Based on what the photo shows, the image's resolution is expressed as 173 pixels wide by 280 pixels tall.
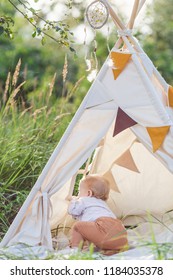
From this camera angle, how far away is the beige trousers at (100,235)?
3.97 m

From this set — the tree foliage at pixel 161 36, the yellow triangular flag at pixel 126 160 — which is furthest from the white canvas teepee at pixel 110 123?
the tree foliage at pixel 161 36

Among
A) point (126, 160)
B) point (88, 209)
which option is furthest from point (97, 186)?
point (126, 160)

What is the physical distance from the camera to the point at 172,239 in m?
4.08

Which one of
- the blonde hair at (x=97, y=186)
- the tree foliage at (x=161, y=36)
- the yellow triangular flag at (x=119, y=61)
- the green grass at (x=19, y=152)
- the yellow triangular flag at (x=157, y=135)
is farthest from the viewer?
the tree foliage at (x=161, y=36)

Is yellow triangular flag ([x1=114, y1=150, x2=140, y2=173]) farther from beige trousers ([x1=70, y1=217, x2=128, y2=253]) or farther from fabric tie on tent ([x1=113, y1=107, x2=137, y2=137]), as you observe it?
beige trousers ([x1=70, y1=217, x2=128, y2=253])

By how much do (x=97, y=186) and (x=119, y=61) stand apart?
0.73m

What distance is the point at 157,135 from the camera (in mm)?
3936

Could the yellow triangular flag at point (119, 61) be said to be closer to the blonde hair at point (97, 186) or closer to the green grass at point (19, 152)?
the blonde hair at point (97, 186)

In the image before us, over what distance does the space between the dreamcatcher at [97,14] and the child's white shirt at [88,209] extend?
98 centimetres

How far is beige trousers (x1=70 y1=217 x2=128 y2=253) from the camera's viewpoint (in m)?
3.97

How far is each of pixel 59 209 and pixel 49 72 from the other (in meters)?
5.83

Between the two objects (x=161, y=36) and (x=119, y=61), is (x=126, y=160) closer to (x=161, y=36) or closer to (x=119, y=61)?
(x=119, y=61)

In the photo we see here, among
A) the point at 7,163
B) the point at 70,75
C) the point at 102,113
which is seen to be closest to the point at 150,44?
the point at 70,75
